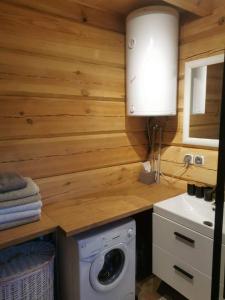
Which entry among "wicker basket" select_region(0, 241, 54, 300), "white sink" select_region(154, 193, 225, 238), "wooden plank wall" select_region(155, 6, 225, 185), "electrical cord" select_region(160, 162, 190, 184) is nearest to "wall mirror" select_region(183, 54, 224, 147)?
"wooden plank wall" select_region(155, 6, 225, 185)

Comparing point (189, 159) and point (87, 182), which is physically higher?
point (189, 159)

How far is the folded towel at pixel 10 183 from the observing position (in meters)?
1.33

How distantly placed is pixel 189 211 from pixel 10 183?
1241 mm

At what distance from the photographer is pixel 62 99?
1.78 m

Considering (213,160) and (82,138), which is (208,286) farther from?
(82,138)

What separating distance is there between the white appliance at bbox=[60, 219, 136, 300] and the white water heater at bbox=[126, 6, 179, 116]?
921 millimetres

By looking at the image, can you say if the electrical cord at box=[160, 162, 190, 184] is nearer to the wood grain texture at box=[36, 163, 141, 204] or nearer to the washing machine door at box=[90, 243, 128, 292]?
the wood grain texture at box=[36, 163, 141, 204]

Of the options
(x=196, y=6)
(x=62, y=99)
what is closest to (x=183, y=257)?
(x=62, y=99)

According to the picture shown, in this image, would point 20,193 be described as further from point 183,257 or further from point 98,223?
point 183,257

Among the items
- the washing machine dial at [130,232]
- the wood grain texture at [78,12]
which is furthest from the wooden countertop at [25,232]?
the wood grain texture at [78,12]

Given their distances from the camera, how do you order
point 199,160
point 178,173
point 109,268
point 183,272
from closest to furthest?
1. point 183,272
2. point 109,268
3. point 199,160
4. point 178,173

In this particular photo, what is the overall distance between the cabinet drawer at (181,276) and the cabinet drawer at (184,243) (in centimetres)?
4

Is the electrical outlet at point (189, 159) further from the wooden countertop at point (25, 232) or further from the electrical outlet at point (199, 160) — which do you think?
the wooden countertop at point (25, 232)

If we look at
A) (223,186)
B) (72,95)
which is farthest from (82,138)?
(223,186)
